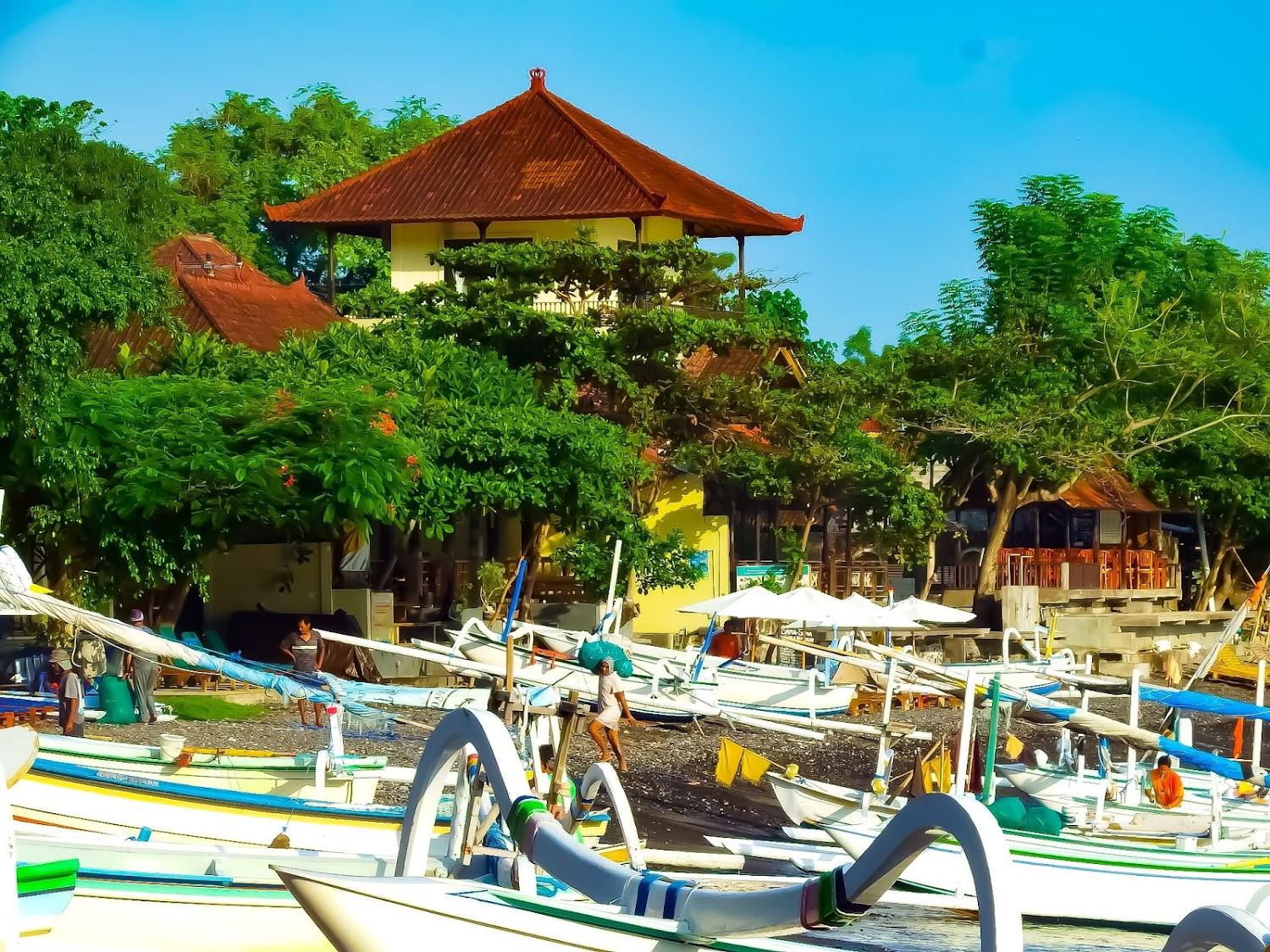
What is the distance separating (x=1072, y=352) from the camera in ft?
124

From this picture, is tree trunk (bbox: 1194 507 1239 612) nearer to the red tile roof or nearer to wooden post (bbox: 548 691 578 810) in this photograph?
the red tile roof

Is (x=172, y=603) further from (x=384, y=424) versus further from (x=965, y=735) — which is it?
(x=965, y=735)

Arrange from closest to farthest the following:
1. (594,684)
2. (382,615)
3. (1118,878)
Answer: (1118,878) < (594,684) < (382,615)

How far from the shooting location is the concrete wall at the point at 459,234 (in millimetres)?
34469

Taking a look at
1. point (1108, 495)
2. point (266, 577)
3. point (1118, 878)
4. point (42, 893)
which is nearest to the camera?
point (42, 893)

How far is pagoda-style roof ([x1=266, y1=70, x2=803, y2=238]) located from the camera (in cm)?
3394

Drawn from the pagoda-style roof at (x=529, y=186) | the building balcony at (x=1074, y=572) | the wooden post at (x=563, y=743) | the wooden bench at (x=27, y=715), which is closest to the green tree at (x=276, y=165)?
the pagoda-style roof at (x=529, y=186)

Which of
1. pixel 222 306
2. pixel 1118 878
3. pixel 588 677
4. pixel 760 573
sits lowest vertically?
pixel 1118 878

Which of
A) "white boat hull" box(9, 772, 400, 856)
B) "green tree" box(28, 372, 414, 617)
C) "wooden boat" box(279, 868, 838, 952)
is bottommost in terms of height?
"white boat hull" box(9, 772, 400, 856)

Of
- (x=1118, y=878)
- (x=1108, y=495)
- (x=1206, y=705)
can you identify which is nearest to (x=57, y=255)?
(x=1118, y=878)

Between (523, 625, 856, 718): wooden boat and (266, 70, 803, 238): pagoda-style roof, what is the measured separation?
32.2ft

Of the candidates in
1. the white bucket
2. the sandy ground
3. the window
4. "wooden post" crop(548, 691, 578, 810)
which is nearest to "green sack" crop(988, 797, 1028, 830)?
the sandy ground

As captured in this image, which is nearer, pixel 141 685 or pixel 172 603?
pixel 141 685

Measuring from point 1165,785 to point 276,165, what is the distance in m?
37.6
